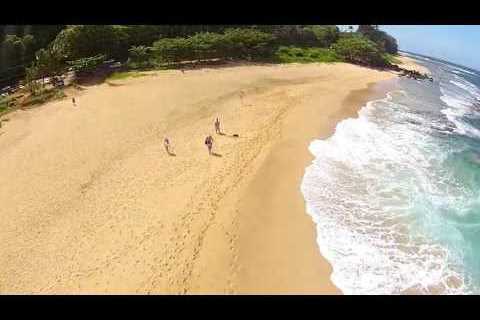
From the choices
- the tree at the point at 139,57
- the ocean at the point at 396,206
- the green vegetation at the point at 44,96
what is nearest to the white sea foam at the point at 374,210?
the ocean at the point at 396,206

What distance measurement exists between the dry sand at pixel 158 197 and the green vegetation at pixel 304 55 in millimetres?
21070

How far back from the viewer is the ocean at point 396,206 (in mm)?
13383

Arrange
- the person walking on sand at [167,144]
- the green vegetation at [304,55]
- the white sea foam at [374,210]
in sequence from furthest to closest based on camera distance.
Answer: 1. the green vegetation at [304,55]
2. the person walking on sand at [167,144]
3. the white sea foam at [374,210]

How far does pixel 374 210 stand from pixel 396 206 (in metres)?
1.28

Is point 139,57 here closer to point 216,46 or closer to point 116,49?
point 116,49

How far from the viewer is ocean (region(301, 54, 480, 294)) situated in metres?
13.4

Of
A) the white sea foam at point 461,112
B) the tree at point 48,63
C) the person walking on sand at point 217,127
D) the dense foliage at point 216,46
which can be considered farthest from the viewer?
the dense foliage at point 216,46

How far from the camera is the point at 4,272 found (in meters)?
13.3

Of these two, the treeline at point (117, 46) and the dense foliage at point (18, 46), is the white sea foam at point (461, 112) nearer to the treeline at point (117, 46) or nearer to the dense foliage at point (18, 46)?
the treeline at point (117, 46)

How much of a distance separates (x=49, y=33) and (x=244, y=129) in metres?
29.7

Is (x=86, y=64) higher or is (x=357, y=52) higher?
(x=86, y=64)

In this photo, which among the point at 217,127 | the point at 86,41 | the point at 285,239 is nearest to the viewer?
the point at 285,239

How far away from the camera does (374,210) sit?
16734 millimetres

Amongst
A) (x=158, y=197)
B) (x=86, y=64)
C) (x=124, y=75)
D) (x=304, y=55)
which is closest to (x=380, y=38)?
(x=304, y=55)
